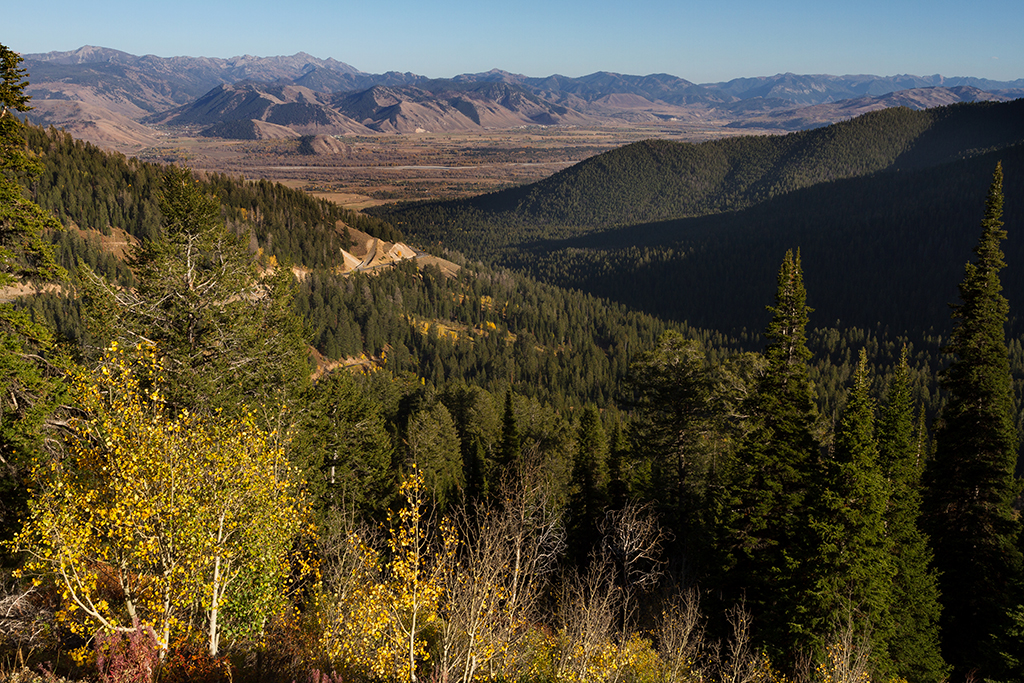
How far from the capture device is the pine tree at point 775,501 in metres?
29.9

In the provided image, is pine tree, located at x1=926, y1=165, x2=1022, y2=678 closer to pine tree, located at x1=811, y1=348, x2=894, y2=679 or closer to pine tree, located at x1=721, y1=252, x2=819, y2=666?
pine tree, located at x1=721, y1=252, x2=819, y2=666

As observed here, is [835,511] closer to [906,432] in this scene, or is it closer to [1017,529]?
[906,432]

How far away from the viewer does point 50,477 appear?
19125 millimetres

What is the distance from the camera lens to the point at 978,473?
34938 mm

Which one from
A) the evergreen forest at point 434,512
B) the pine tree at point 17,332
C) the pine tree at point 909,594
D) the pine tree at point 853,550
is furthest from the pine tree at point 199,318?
the pine tree at point 909,594

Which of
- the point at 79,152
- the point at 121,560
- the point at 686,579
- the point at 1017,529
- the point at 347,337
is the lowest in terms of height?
the point at 347,337

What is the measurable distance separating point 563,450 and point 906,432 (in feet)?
126

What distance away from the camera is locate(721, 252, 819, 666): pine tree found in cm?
2992

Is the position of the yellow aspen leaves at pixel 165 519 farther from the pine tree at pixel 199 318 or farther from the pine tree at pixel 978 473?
the pine tree at pixel 978 473

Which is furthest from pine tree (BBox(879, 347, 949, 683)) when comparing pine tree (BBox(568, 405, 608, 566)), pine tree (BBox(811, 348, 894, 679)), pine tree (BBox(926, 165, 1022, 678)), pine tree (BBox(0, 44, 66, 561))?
pine tree (BBox(0, 44, 66, 561))

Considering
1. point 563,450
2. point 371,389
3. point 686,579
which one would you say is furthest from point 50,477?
point 371,389

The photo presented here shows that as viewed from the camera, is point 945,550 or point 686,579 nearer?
point 945,550

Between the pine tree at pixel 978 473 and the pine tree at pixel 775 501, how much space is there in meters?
8.40

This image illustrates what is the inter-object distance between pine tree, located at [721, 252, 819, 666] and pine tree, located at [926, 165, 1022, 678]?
8.40 metres
